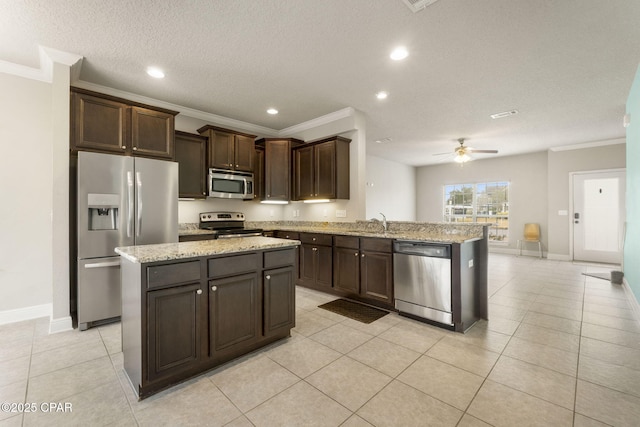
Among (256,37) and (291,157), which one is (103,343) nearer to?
(256,37)

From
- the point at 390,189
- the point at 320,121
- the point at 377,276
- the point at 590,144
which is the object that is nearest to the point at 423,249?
Answer: the point at 377,276

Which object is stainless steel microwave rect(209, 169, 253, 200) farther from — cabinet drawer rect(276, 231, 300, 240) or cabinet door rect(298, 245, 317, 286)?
cabinet door rect(298, 245, 317, 286)

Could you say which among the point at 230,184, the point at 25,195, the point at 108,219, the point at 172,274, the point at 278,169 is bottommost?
the point at 172,274

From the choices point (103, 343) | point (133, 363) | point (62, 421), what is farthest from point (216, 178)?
point (62, 421)

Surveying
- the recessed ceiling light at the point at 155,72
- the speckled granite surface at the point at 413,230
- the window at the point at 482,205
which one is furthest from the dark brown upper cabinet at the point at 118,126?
the window at the point at 482,205

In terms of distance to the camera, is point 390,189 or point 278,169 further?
point 390,189

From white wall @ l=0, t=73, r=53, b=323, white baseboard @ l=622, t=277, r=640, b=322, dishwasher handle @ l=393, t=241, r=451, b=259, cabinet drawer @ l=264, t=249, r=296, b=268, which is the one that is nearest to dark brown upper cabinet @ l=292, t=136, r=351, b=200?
dishwasher handle @ l=393, t=241, r=451, b=259

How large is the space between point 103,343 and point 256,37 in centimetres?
319

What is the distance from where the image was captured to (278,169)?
16.5 ft

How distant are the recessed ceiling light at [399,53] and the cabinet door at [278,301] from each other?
241 centimetres

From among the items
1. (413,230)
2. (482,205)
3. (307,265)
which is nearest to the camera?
(413,230)

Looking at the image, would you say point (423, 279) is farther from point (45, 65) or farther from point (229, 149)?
point (45, 65)

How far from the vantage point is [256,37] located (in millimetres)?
2545

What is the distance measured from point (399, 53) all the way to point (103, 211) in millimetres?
3555
